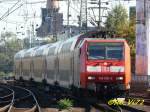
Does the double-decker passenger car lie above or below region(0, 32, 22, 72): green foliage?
above

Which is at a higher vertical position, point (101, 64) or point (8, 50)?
point (101, 64)

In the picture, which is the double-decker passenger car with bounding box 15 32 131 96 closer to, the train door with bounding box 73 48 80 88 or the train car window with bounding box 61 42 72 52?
the train door with bounding box 73 48 80 88

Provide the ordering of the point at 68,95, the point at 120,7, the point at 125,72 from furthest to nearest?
1. the point at 120,7
2. the point at 68,95
3. the point at 125,72

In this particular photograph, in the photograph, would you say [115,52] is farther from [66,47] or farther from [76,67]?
[66,47]

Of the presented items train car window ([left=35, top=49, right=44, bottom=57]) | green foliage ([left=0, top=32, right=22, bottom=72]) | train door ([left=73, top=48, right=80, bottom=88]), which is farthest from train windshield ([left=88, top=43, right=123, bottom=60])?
green foliage ([left=0, top=32, right=22, bottom=72])

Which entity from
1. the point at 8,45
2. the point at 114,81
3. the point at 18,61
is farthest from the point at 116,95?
the point at 8,45

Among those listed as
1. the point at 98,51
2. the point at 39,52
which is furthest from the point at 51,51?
the point at 98,51

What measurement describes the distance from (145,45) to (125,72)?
32.4m

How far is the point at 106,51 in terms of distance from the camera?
26.8 metres

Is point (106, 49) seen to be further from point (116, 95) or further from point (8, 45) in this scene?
point (8, 45)

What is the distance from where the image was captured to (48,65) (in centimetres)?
3881

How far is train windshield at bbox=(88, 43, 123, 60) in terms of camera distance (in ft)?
87.6

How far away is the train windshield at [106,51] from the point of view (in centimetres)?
2669

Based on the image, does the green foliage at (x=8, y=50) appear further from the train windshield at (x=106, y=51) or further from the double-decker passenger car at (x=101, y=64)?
the train windshield at (x=106, y=51)
